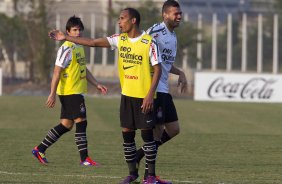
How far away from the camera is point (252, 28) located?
71.9 m

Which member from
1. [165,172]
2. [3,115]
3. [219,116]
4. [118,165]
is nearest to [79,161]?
[118,165]

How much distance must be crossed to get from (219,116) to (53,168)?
16.2 meters

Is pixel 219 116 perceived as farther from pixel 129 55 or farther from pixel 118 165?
pixel 129 55

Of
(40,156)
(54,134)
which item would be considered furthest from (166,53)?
(40,156)

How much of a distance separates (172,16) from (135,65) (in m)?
1.15

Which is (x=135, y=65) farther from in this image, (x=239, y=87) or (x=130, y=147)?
(x=239, y=87)

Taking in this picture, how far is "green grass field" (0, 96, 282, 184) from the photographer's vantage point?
1257 cm

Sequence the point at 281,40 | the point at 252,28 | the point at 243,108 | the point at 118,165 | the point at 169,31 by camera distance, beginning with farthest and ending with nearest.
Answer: the point at 252,28 < the point at 281,40 < the point at 243,108 < the point at 118,165 < the point at 169,31

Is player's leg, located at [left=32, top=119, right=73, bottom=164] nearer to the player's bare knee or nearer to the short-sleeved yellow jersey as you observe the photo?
the player's bare knee

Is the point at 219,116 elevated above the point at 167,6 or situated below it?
below

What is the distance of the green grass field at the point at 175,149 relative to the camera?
12.6 m

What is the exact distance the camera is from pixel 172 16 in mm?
12086

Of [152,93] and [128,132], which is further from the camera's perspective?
[128,132]

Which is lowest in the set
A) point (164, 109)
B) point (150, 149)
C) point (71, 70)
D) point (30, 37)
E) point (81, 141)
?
point (81, 141)
